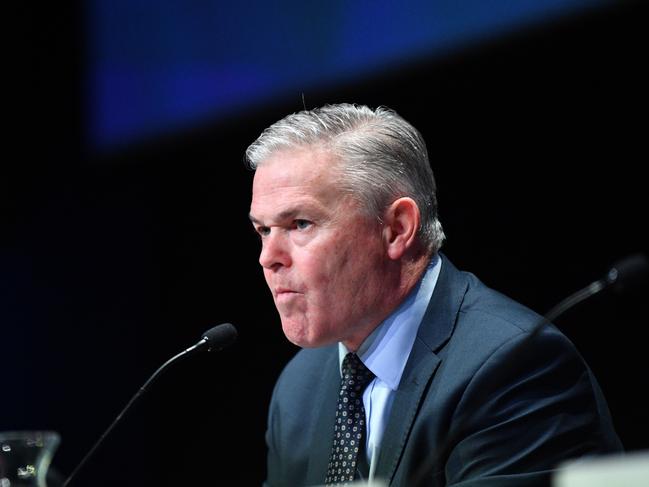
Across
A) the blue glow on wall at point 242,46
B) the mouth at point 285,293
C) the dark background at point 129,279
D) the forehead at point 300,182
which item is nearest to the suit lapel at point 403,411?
the mouth at point 285,293

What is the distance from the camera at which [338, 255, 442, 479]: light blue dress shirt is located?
2.50 m

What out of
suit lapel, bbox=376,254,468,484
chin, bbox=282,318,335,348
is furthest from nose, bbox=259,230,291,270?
suit lapel, bbox=376,254,468,484

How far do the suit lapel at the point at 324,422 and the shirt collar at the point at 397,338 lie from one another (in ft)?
0.64

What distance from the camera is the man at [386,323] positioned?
7.31 feet

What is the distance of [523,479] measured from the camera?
2096 mm

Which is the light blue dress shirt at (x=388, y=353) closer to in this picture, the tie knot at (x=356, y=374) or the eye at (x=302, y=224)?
the tie knot at (x=356, y=374)

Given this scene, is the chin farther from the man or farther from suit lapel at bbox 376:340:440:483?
suit lapel at bbox 376:340:440:483

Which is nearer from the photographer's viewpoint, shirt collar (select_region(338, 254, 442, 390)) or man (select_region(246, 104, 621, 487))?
man (select_region(246, 104, 621, 487))

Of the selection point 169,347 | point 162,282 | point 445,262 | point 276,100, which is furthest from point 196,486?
point 445,262

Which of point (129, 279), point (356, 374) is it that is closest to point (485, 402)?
point (356, 374)

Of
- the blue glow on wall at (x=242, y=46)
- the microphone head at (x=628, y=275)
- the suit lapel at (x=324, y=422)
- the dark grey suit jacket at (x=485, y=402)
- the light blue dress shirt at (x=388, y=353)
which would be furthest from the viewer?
the blue glow on wall at (x=242, y=46)

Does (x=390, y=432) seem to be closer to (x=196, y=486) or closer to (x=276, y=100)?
(x=276, y=100)

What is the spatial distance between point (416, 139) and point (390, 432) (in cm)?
82

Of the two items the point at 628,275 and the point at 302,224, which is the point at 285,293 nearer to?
the point at 302,224
